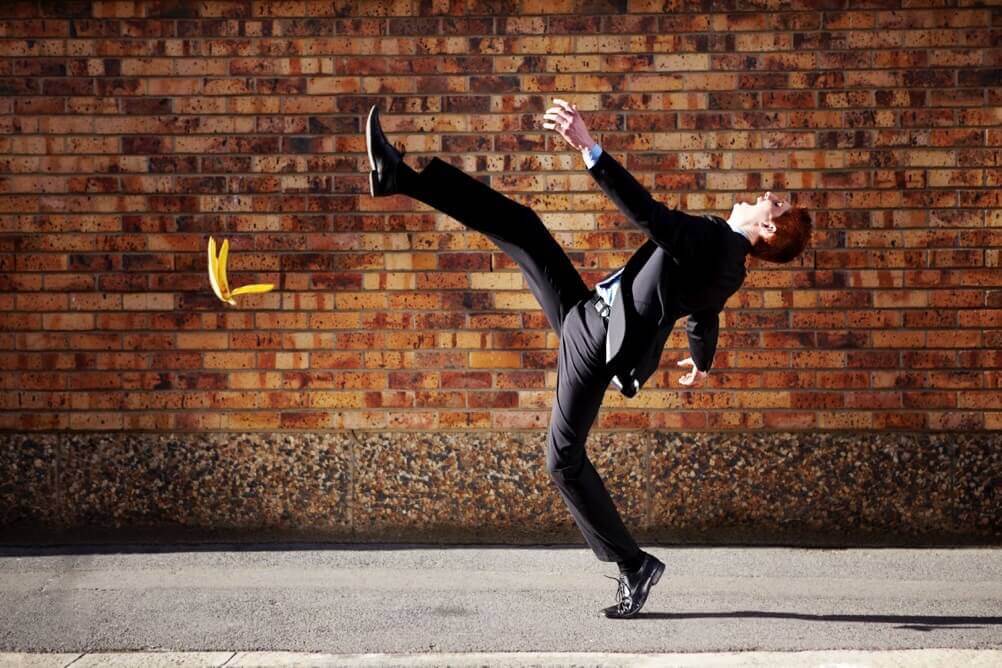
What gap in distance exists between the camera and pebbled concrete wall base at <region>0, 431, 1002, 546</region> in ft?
17.6

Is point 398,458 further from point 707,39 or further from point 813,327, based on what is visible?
point 707,39

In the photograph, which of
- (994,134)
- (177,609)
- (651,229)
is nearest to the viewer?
(651,229)

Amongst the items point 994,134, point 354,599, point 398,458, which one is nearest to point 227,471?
point 398,458

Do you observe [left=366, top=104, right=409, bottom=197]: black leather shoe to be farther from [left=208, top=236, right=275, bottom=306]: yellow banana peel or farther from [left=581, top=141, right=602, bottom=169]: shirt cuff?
[left=208, top=236, right=275, bottom=306]: yellow banana peel

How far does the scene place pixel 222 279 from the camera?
543cm

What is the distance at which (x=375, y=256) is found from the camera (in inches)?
215

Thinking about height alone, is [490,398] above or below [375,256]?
below

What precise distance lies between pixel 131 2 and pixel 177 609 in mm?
3222

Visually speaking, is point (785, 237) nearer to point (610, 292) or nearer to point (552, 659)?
point (610, 292)

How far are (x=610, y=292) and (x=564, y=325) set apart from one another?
0.78ft

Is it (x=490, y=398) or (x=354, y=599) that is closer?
(x=354, y=599)

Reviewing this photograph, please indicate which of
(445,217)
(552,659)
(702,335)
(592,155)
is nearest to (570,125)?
(592,155)

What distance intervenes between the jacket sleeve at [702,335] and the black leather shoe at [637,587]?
0.83 m

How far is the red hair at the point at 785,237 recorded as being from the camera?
3.95 metres
